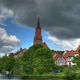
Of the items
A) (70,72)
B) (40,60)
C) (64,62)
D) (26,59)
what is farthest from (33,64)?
(64,62)

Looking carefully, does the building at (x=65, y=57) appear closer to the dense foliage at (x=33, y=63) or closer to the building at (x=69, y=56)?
the building at (x=69, y=56)

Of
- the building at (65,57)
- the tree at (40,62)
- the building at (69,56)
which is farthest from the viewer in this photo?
the building at (65,57)

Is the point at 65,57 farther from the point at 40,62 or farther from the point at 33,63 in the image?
the point at 40,62

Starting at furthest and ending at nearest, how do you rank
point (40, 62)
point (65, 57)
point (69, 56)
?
1. point (65, 57)
2. point (69, 56)
3. point (40, 62)

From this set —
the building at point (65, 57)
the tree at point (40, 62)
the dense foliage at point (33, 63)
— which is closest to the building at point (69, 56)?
the building at point (65, 57)

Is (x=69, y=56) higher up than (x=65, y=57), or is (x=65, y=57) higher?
(x=69, y=56)

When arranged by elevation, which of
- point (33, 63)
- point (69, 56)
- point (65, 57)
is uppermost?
point (69, 56)

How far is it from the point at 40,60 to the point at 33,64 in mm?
3825

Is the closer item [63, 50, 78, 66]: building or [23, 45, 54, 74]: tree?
[23, 45, 54, 74]: tree

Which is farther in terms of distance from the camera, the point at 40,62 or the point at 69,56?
the point at 69,56

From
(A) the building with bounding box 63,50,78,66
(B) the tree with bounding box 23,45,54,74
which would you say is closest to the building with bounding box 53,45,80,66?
(A) the building with bounding box 63,50,78,66

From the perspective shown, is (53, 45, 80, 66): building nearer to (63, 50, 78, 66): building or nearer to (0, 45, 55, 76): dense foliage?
(63, 50, 78, 66): building

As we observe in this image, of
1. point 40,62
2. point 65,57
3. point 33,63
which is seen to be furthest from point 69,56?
point 40,62

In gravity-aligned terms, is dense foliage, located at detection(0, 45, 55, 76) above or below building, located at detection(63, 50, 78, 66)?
below
